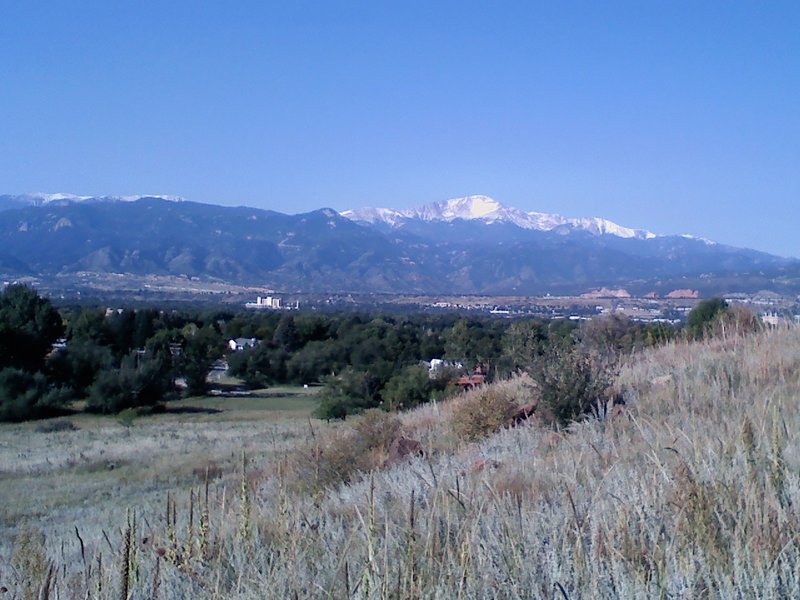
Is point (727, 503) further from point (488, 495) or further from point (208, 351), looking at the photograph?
point (208, 351)

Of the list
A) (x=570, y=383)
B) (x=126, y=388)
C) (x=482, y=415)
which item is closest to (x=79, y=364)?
(x=126, y=388)

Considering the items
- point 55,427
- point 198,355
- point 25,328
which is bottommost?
point 55,427

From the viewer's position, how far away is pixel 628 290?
67188 mm

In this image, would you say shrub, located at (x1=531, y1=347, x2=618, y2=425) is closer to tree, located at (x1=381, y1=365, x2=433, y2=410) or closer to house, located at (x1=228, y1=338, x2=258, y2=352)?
tree, located at (x1=381, y1=365, x2=433, y2=410)

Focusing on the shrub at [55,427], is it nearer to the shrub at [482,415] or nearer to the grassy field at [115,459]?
the grassy field at [115,459]

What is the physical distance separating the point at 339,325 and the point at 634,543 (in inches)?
2493

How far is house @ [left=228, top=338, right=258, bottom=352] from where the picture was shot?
61934 millimetres

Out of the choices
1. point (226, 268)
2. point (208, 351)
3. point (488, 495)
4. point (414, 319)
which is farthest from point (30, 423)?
point (226, 268)

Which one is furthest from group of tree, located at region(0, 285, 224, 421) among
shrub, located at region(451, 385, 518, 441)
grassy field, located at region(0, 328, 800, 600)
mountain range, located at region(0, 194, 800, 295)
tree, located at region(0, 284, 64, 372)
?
mountain range, located at region(0, 194, 800, 295)

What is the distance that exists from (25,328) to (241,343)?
18265 mm

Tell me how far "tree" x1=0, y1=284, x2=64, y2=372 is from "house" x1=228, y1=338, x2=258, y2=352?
43.0 ft

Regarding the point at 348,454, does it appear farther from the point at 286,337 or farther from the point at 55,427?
the point at 286,337

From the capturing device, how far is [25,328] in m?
48.7

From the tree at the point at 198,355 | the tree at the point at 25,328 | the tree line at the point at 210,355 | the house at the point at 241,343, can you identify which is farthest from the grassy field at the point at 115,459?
the house at the point at 241,343
